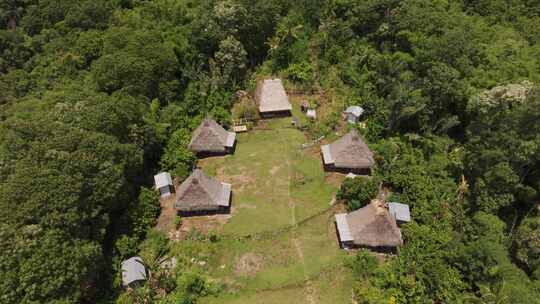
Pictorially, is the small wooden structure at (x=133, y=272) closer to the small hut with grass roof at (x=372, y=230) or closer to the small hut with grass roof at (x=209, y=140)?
the small hut with grass roof at (x=209, y=140)

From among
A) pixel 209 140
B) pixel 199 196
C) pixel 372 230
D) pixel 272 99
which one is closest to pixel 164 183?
pixel 199 196

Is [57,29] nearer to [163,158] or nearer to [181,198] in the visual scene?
[163,158]

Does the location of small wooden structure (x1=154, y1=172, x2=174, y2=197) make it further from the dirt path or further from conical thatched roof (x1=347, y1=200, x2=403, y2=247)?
conical thatched roof (x1=347, y1=200, x2=403, y2=247)

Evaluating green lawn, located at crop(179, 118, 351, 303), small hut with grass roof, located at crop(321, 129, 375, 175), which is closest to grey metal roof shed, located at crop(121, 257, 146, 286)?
green lawn, located at crop(179, 118, 351, 303)

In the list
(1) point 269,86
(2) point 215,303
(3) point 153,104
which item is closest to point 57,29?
(3) point 153,104

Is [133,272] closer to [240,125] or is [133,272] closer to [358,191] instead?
[240,125]

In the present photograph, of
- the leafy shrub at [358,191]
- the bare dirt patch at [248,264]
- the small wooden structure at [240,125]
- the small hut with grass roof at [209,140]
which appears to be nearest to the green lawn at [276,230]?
the bare dirt patch at [248,264]
